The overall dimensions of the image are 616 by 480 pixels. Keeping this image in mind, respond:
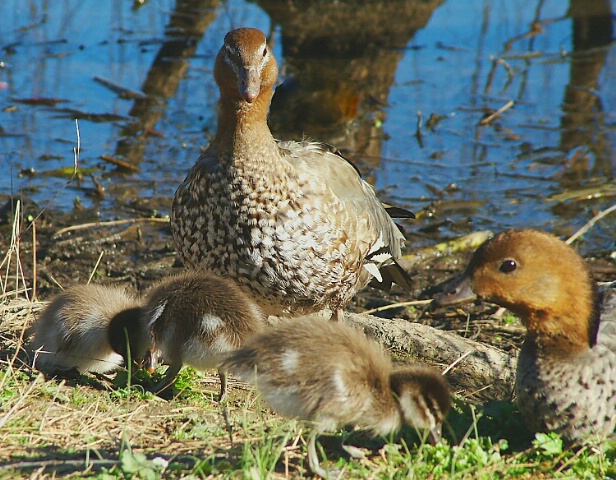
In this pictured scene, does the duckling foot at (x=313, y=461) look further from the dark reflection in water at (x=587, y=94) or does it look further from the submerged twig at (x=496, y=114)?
the submerged twig at (x=496, y=114)

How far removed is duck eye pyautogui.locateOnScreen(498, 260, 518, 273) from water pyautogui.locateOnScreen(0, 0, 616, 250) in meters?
3.77

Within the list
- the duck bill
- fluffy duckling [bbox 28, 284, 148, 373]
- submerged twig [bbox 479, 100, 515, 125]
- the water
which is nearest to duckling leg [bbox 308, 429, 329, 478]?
the duck bill

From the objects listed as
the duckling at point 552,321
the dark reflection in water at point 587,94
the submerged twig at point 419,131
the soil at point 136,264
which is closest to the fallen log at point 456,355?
the soil at point 136,264

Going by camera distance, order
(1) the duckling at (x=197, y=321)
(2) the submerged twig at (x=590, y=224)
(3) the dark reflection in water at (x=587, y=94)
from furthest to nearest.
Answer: (3) the dark reflection in water at (x=587, y=94), (2) the submerged twig at (x=590, y=224), (1) the duckling at (x=197, y=321)

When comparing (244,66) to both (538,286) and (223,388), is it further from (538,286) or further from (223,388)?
(538,286)

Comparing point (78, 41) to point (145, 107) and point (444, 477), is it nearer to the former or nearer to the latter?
point (145, 107)

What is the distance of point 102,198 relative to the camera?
7887mm

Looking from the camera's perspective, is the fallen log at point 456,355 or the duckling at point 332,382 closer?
the duckling at point 332,382

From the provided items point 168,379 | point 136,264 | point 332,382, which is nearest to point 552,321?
point 332,382

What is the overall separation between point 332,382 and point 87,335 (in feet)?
4.92

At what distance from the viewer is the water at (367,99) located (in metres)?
8.23

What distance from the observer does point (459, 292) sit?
12.2 ft

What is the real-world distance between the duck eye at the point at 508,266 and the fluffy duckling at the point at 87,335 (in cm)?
179

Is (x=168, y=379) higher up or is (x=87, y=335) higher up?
(x=87, y=335)
